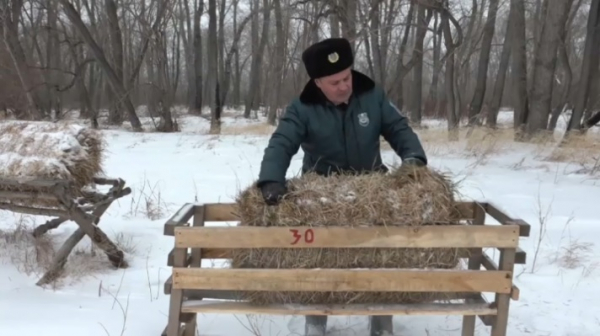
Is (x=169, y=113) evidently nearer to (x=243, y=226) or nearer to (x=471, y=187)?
(x=471, y=187)

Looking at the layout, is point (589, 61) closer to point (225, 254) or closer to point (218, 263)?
point (218, 263)

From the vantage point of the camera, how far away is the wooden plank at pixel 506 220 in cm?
246

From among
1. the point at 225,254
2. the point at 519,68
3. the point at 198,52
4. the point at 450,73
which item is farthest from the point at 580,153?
the point at 198,52

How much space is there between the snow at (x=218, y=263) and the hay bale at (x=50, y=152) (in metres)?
0.72

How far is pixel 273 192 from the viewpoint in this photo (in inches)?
96.4

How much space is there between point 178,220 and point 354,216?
0.83 metres

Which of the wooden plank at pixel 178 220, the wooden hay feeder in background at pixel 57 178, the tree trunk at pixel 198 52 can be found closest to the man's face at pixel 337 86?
the wooden plank at pixel 178 220

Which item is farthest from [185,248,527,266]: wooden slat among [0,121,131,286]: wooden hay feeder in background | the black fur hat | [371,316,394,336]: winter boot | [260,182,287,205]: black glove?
[0,121,131,286]: wooden hay feeder in background

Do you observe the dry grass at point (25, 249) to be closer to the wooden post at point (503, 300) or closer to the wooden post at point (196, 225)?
the wooden post at point (196, 225)

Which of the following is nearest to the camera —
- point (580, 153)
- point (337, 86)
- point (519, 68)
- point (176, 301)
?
point (176, 301)

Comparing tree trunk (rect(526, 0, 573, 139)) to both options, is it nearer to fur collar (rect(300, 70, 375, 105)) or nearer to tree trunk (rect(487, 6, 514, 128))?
tree trunk (rect(487, 6, 514, 128))

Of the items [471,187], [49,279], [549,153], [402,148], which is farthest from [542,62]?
[49,279]

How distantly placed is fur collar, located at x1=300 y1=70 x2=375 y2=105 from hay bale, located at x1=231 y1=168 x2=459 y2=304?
1.80 ft

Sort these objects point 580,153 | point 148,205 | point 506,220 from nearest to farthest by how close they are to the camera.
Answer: point 506,220 → point 148,205 → point 580,153
